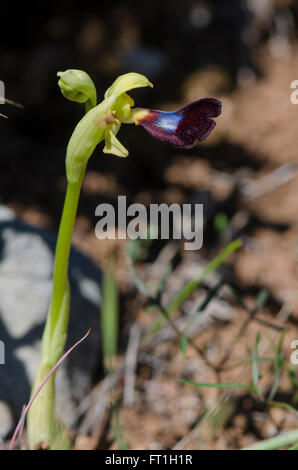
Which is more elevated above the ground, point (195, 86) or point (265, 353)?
point (195, 86)

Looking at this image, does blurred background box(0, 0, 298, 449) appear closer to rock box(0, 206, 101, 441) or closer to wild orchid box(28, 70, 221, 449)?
rock box(0, 206, 101, 441)

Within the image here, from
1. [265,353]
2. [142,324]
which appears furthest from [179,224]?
[265,353]

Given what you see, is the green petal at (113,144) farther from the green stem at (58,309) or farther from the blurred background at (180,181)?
the blurred background at (180,181)

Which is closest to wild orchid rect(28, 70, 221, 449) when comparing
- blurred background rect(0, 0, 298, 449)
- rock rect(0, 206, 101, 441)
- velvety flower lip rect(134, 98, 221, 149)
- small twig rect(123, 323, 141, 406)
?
velvety flower lip rect(134, 98, 221, 149)

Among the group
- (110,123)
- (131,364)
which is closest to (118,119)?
(110,123)

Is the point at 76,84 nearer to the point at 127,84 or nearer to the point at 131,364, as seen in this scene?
the point at 127,84
